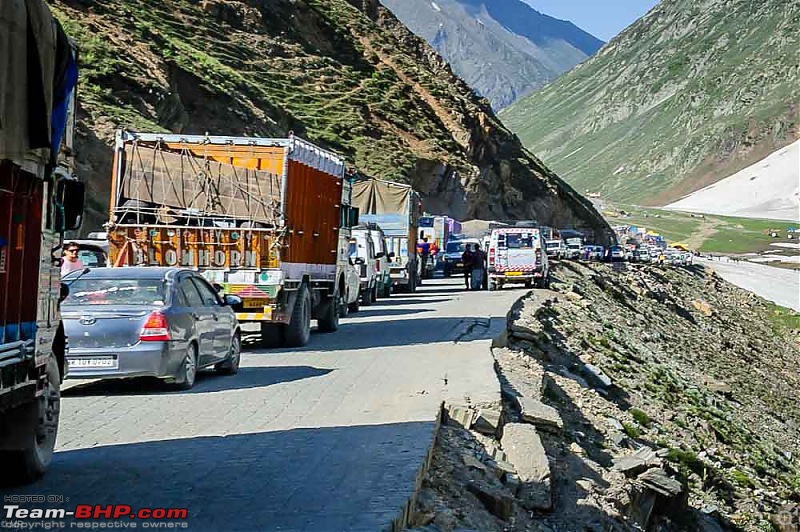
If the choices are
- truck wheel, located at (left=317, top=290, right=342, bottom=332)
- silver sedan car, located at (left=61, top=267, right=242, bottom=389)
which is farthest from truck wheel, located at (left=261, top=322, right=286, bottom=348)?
silver sedan car, located at (left=61, top=267, right=242, bottom=389)

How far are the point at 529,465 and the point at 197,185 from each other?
9.53 meters

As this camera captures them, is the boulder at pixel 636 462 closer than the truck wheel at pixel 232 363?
Yes

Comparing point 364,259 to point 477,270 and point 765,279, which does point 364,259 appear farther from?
point 765,279

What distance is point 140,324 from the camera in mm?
13078

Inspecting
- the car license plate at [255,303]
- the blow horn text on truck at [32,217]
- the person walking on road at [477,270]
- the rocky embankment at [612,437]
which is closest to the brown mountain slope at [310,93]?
the person walking on road at [477,270]

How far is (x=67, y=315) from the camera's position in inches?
507

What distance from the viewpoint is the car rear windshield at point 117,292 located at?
1352 cm

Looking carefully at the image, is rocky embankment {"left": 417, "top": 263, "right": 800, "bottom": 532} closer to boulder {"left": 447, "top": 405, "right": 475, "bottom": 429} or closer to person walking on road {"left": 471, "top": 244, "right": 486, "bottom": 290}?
boulder {"left": 447, "top": 405, "right": 475, "bottom": 429}

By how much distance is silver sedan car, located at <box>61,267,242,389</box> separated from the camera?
12.9 m

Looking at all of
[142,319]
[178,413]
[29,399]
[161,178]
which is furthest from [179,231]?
[29,399]

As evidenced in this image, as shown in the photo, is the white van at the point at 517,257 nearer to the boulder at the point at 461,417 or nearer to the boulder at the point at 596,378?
the boulder at the point at 596,378

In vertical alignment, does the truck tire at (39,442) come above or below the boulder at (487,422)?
above

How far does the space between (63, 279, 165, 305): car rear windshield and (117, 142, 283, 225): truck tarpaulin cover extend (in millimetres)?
4888

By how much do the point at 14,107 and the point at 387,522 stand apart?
3.25 m
